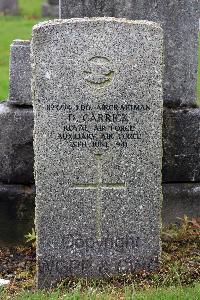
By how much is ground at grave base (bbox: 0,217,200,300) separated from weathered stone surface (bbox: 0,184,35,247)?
0.13 m

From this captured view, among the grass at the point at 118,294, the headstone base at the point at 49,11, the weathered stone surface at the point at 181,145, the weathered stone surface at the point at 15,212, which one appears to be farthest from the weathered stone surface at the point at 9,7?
the grass at the point at 118,294

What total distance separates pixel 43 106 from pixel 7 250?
5.74 feet

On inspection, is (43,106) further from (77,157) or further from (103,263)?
(103,263)

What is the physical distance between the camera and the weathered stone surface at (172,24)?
6820 millimetres

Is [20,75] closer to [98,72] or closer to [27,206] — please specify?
[27,206]

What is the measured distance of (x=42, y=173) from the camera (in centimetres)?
588

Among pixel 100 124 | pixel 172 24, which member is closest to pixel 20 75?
pixel 172 24

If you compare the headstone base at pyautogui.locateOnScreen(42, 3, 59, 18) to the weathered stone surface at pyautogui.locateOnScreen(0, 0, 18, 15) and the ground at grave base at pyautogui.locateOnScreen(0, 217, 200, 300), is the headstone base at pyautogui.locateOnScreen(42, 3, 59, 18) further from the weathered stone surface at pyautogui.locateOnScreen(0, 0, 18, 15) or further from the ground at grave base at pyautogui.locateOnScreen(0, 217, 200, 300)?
the ground at grave base at pyautogui.locateOnScreen(0, 217, 200, 300)

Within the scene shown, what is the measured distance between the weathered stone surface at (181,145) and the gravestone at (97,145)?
111cm

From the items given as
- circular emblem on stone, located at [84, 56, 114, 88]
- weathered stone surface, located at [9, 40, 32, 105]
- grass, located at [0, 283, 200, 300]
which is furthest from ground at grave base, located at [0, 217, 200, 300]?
circular emblem on stone, located at [84, 56, 114, 88]

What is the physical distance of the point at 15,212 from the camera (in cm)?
708

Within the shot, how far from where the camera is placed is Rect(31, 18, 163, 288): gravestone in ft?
18.8

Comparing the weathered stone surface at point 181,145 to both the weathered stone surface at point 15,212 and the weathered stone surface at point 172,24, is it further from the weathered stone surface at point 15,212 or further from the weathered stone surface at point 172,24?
the weathered stone surface at point 15,212

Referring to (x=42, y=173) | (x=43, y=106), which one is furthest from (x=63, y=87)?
(x=42, y=173)
